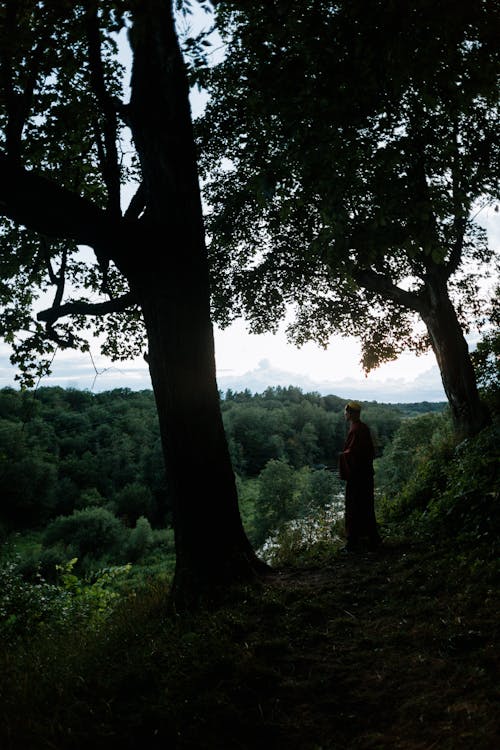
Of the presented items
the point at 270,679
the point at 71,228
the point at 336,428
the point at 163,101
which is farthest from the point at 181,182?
the point at 336,428

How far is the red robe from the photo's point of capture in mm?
7133

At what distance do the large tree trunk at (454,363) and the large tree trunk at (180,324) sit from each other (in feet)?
25.6

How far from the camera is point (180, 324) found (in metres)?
5.41

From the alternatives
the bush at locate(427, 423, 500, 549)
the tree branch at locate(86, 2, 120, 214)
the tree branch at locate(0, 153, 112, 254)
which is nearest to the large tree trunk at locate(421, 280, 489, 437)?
the bush at locate(427, 423, 500, 549)

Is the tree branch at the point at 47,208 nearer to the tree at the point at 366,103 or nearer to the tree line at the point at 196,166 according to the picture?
the tree line at the point at 196,166

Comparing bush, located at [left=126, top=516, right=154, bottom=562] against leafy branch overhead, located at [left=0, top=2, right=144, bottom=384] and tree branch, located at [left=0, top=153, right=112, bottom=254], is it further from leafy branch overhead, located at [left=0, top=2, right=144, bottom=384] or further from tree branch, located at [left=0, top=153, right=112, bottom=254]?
tree branch, located at [left=0, top=153, right=112, bottom=254]

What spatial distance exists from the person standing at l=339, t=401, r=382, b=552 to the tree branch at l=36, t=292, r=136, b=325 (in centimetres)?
400

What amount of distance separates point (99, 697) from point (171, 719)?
27.9 inches

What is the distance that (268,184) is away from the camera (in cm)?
522

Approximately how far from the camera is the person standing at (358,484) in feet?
23.3

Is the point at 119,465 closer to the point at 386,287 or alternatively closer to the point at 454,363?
the point at 386,287

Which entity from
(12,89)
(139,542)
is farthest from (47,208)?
(139,542)

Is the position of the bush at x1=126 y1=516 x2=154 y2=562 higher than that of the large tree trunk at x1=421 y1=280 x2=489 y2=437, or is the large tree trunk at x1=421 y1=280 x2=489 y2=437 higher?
the large tree trunk at x1=421 y1=280 x2=489 y2=437

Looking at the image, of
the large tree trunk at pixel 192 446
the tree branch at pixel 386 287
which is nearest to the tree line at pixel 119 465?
the tree branch at pixel 386 287
